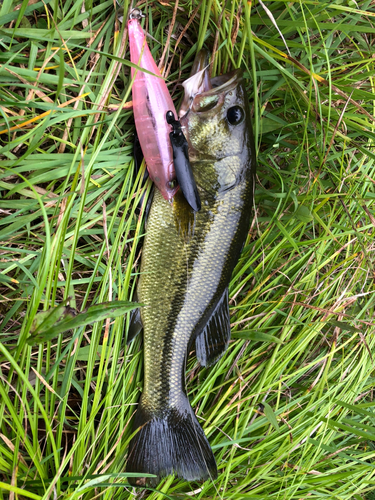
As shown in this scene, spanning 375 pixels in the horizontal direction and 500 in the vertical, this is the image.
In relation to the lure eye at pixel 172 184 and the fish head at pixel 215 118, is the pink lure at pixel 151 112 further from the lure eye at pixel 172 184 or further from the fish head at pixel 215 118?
the fish head at pixel 215 118

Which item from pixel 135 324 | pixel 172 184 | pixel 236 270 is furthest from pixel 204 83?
pixel 135 324

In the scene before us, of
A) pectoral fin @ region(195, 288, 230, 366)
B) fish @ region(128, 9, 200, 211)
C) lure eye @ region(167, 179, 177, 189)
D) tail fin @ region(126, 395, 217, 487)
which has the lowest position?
tail fin @ region(126, 395, 217, 487)

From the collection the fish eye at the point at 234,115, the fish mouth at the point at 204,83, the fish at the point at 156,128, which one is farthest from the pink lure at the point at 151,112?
the fish eye at the point at 234,115

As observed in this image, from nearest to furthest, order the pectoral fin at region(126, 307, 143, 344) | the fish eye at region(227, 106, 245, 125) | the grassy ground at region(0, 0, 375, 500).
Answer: the grassy ground at region(0, 0, 375, 500), the fish eye at region(227, 106, 245, 125), the pectoral fin at region(126, 307, 143, 344)

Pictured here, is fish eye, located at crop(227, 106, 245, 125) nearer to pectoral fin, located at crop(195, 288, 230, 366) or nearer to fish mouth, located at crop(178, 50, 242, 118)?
fish mouth, located at crop(178, 50, 242, 118)

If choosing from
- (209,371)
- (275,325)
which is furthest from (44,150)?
(275,325)

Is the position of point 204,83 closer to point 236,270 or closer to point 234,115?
point 234,115

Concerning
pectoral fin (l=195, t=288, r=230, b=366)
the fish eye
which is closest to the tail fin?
pectoral fin (l=195, t=288, r=230, b=366)
